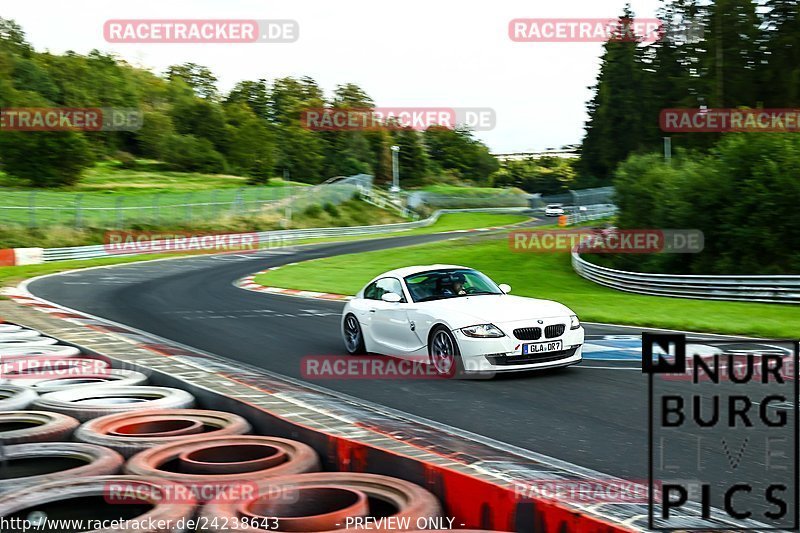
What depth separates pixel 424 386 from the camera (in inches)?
396

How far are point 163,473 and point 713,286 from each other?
69.8 feet

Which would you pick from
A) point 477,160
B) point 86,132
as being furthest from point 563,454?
point 477,160

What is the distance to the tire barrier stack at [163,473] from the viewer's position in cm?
450

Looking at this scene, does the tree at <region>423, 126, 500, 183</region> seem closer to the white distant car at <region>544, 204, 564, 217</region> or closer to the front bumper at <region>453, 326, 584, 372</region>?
the white distant car at <region>544, 204, 564, 217</region>

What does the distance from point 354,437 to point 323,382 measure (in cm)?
466

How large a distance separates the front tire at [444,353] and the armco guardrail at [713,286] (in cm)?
1402

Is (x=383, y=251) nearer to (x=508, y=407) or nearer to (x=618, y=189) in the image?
(x=618, y=189)

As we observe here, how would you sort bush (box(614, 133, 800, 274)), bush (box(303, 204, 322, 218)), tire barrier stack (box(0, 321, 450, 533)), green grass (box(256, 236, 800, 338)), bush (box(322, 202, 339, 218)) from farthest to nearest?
1. bush (box(322, 202, 339, 218))
2. bush (box(303, 204, 322, 218))
3. bush (box(614, 133, 800, 274))
4. green grass (box(256, 236, 800, 338))
5. tire barrier stack (box(0, 321, 450, 533))

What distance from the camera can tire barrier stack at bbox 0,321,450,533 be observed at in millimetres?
4500
